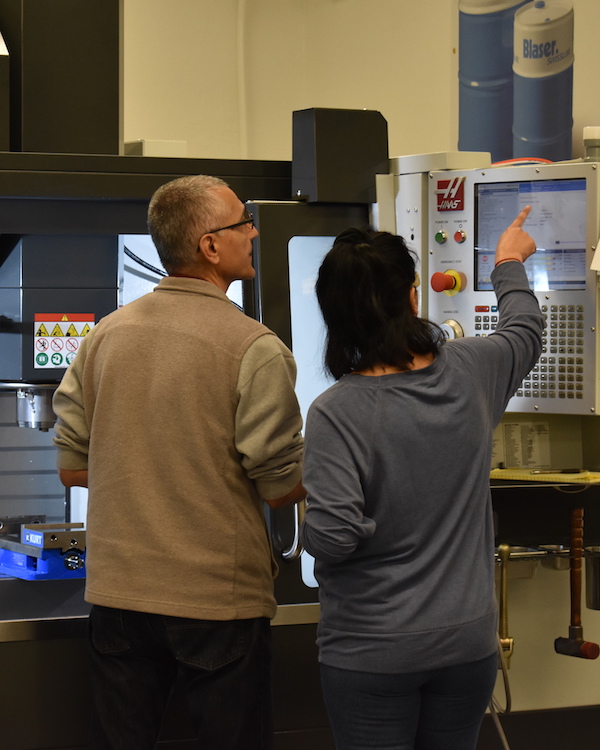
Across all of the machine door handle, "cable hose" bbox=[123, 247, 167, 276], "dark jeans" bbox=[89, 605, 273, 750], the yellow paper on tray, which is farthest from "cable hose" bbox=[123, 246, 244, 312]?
"dark jeans" bbox=[89, 605, 273, 750]

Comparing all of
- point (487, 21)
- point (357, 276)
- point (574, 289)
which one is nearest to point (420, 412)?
point (357, 276)

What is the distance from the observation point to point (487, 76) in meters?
3.10

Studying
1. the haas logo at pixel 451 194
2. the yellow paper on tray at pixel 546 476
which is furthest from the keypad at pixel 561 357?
the haas logo at pixel 451 194

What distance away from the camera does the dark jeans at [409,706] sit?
4.15 ft

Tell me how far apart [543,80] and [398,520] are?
1899 mm

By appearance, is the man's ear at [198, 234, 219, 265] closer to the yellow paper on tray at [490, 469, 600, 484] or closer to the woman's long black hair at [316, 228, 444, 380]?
the woman's long black hair at [316, 228, 444, 380]

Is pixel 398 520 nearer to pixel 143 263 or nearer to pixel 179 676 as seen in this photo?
pixel 179 676

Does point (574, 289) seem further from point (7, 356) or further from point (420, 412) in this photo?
point (7, 356)

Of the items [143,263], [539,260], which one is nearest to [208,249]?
[539,260]

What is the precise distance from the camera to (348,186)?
6.92ft

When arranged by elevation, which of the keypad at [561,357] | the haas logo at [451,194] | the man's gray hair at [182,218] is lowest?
→ the keypad at [561,357]

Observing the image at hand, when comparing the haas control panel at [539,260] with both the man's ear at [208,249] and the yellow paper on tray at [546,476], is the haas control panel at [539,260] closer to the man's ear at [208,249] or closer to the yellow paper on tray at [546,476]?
the yellow paper on tray at [546,476]

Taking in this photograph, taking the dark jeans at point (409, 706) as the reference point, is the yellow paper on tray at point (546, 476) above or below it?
above

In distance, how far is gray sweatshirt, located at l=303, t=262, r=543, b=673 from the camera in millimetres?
1256
